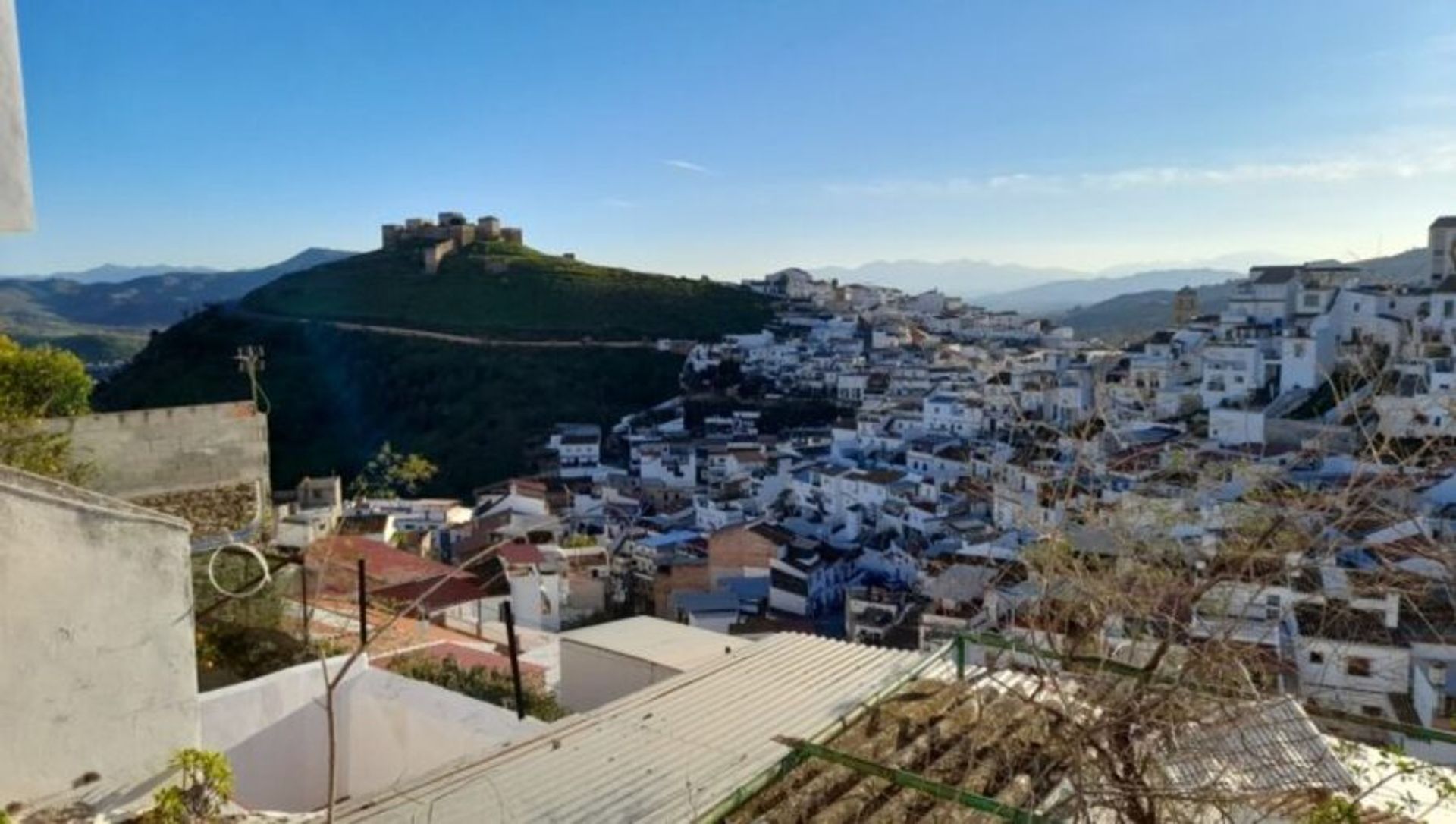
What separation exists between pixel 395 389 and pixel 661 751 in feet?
144

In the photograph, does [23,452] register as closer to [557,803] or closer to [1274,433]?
[557,803]

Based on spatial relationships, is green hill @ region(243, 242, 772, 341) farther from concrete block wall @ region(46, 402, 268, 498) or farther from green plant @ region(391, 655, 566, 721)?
green plant @ region(391, 655, 566, 721)

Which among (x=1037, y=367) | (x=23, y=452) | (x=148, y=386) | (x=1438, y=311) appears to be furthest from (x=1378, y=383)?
(x=148, y=386)

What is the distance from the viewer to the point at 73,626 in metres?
2.76

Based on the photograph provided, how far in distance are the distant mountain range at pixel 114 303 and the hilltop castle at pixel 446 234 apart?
16.6 metres

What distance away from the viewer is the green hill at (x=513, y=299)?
2021 inches

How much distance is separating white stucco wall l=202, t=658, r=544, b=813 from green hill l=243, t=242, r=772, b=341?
146ft

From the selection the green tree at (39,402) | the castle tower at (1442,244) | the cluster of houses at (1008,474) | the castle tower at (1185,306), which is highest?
the castle tower at (1442,244)

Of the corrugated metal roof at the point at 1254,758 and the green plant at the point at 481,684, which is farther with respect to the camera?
the green plant at the point at 481,684

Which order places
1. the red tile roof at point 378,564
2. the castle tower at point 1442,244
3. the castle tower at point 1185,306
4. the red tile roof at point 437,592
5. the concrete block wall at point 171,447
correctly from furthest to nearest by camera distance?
the castle tower at point 1185,306
the castle tower at point 1442,244
the red tile roof at point 378,564
the red tile roof at point 437,592
the concrete block wall at point 171,447

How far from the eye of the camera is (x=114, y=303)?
116m


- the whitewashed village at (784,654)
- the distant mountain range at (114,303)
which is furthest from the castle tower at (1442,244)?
the distant mountain range at (114,303)

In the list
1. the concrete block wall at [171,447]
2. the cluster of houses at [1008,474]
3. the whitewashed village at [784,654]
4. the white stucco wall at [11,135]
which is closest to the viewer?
the whitewashed village at [784,654]

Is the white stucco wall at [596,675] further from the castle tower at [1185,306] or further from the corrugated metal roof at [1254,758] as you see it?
the castle tower at [1185,306]
